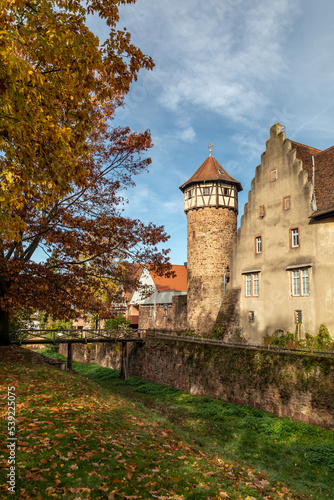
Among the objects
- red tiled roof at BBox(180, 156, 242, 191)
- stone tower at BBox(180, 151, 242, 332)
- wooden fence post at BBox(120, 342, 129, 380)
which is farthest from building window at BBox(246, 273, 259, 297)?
wooden fence post at BBox(120, 342, 129, 380)

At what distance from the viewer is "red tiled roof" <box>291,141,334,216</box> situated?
18312 millimetres

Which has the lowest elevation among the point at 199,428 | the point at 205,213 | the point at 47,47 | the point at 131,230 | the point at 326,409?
the point at 199,428

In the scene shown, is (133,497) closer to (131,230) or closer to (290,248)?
(131,230)

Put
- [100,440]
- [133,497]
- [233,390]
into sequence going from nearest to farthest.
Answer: [133,497], [100,440], [233,390]

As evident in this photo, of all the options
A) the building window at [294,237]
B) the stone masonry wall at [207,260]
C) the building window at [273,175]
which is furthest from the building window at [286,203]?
the stone masonry wall at [207,260]

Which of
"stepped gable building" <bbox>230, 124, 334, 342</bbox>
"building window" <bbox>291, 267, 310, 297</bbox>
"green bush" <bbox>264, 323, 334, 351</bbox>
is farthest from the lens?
"building window" <bbox>291, 267, 310, 297</bbox>

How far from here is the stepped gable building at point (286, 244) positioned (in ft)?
Result: 59.0

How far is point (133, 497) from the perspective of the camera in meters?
5.14

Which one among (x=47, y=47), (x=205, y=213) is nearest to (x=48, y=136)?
(x=47, y=47)

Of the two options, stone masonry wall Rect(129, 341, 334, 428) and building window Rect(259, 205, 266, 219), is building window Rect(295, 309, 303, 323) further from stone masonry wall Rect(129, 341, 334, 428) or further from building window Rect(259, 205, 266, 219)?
building window Rect(259, 205, 266, 219)

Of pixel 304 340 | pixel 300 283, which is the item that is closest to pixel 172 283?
pixel 300 283

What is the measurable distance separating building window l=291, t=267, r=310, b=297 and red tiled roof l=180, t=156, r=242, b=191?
12.7 meters

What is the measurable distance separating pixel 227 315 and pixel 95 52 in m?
19.9

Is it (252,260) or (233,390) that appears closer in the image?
(233,390)
